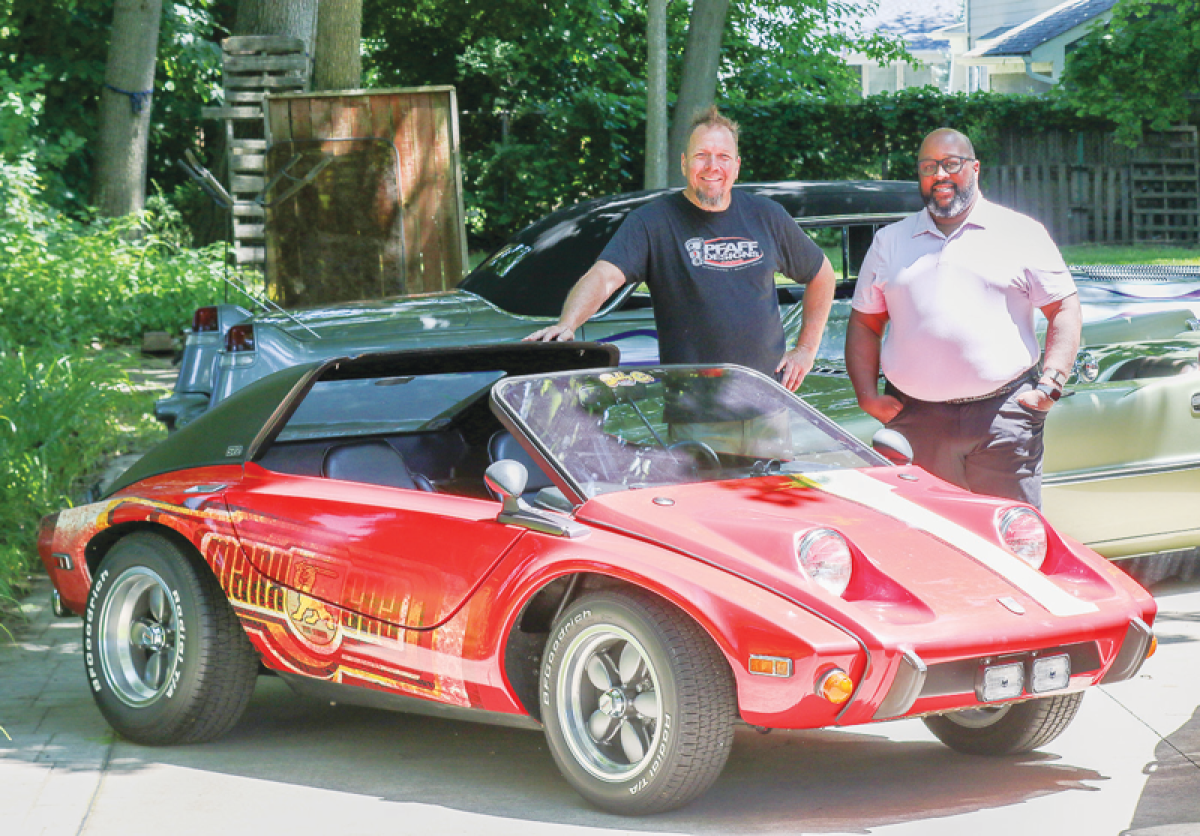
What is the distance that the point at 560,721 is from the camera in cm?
447

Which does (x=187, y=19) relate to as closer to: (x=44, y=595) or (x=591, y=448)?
(x=44, y=595)

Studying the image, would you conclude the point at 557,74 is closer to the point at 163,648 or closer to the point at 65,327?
the point at 65,327

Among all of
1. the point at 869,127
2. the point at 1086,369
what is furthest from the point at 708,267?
the point at 869,127

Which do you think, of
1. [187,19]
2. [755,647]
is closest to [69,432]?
[755,647]

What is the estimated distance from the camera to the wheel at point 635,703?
4145 mm

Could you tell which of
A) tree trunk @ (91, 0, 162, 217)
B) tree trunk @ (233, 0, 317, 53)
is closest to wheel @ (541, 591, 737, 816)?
tree trunk @ (233, 0, 317, 53)

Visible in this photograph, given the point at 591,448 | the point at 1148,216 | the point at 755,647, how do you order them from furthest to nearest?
the point at 1148,216 < the point at 591,448 < the point at 755,647

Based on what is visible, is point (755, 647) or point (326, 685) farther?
point (326, 685)

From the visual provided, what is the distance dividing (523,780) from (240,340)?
10.3 feet

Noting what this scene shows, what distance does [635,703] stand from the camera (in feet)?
14.2

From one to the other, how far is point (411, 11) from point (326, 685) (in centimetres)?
2754

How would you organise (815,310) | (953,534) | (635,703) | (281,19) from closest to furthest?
(635,703), (953,534), (815,310), (281,19)

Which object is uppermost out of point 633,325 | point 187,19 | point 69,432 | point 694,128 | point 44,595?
point 187,19

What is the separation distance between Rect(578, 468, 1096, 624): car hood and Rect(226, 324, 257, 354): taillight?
3.22 metres
